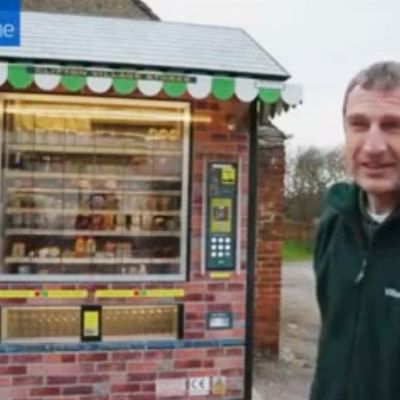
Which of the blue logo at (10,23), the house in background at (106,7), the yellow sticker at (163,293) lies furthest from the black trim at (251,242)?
the house in background at (106,7)

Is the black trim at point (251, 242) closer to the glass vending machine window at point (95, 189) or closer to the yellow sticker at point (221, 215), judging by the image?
the yellow sticker at point (221, 215)

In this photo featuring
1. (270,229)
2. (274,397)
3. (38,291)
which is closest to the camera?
(38,291)

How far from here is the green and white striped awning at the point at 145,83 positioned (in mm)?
4555

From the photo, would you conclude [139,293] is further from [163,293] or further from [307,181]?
[307,181]

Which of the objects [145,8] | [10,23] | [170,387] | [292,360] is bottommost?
[292,360]

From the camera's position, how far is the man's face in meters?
1.79

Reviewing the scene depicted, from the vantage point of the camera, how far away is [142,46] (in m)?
5.19

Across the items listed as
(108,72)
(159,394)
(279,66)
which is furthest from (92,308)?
(279,66)

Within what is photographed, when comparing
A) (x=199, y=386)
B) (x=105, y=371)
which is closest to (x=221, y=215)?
(x=199, y=386)

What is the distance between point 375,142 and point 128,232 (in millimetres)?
3822

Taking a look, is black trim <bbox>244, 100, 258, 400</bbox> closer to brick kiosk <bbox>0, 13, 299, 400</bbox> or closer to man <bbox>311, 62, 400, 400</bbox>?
brick kiosk <bbox>0, 13, 299, 400</bbox>

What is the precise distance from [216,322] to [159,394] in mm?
682

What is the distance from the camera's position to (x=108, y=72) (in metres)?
4.64

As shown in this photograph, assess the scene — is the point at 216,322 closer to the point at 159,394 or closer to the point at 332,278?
the point at 159,394
